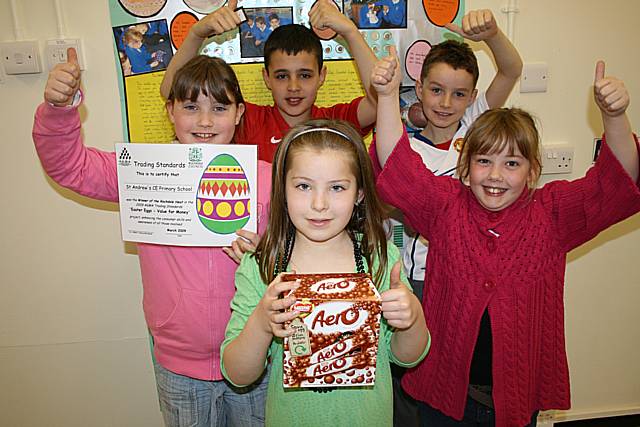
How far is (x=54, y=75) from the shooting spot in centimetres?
133

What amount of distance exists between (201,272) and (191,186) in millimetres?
268

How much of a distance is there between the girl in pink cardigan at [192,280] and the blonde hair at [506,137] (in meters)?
Result: 0.63

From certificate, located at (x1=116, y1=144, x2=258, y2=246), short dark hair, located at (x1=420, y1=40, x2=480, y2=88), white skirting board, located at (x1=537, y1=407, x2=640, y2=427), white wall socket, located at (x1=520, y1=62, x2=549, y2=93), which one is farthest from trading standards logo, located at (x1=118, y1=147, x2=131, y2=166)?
white skirting board, located at (x1=537, y1=407, x2=640, y2=427)

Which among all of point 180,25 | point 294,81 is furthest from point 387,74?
point 180,25

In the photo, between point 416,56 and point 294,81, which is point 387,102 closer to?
point 294,81

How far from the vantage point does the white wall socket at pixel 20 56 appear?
195 centimetres

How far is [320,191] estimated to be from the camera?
3.87 feet

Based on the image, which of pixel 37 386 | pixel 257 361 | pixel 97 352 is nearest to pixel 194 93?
pixel 257 361

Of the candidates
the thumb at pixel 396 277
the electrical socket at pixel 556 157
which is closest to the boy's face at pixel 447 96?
the electrical socket at pixel 556 157

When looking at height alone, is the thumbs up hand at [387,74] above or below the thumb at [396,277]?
above

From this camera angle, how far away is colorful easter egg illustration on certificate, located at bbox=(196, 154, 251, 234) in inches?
54.7

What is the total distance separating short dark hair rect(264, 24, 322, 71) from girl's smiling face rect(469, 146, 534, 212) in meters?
0.80

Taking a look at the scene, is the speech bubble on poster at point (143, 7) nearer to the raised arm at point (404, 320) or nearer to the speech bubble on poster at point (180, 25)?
the speech bubble on poster at point (180, 25)

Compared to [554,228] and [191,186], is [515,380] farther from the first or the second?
[191,186]
